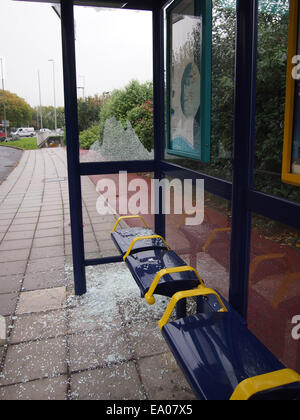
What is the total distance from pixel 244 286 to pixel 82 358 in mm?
1280

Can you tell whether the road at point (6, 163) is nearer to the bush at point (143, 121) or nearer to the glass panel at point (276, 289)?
the bush at point (143, 121)

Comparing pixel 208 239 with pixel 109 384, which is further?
pixel 208 239

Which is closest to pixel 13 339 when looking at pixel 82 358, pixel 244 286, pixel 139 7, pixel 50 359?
pixel 50 359

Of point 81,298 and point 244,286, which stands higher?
point 244,286

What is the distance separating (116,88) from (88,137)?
2.16ft

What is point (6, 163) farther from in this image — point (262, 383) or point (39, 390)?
point (262, 383)

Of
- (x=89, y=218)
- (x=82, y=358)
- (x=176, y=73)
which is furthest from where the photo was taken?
(x=89, y=218)

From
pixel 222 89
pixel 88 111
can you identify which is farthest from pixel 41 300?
pixel 222 89

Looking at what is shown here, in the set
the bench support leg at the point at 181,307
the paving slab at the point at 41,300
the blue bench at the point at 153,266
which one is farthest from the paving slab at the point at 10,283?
the bench support leg at the point at 181,307

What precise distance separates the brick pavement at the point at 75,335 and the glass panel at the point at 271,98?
1375 millimetres

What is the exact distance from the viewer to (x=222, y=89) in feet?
8.04

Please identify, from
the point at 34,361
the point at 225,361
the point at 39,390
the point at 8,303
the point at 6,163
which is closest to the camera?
the point at 225,361

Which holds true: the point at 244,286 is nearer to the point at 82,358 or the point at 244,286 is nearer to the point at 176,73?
the point at 82,358

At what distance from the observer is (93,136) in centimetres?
369
